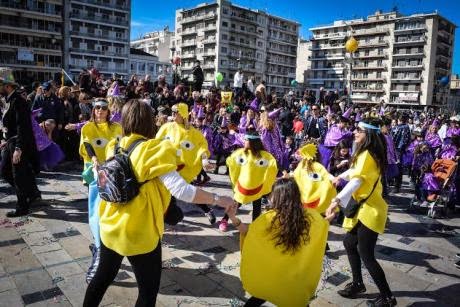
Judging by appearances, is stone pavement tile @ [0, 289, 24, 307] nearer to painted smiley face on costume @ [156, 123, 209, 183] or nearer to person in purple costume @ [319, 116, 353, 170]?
painted smiley face on costume @ [156, 123, 209, 183]

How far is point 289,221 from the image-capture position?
280cm

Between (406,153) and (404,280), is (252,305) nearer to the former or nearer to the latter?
(404,280)

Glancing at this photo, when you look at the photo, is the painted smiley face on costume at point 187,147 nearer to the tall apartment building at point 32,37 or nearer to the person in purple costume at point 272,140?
the person in purple costume at point 272,140

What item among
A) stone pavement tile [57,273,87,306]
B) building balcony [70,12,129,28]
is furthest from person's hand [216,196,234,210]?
building balcony [70,12,129,28]

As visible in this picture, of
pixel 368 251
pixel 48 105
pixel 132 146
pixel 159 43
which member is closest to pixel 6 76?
pixel 132 146

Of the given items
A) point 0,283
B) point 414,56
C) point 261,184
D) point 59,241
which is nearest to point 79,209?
point 59,241

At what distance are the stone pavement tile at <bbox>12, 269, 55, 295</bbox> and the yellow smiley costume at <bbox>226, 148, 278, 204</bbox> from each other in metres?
2.82

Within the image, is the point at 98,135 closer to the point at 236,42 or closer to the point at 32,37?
the point at 32,37

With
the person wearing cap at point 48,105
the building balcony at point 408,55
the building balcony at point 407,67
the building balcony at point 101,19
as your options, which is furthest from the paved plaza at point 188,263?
the building balcony at point 408,55

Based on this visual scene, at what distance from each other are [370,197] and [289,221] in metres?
1.53

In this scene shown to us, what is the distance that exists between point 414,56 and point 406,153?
7477cm

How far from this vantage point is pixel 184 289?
4070 millimetres

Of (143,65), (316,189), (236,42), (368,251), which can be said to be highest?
(236,42)

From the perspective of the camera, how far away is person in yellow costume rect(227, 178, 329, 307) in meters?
2.84
